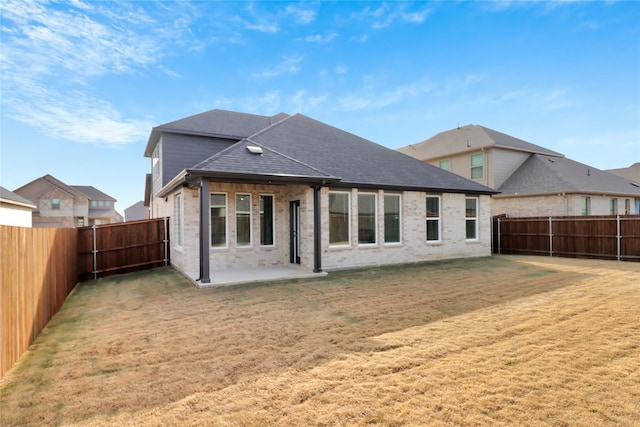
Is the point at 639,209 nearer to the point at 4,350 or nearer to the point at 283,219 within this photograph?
the point at 283,219

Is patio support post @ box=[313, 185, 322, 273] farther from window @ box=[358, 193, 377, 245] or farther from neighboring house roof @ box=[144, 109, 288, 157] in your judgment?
neighboring house roof @ box=[144, 109, 288, 157]

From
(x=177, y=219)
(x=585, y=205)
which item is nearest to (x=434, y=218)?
(x=177, y=219)

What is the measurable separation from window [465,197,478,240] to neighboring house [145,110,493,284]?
46 mm

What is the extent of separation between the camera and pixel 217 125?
15.8 metres

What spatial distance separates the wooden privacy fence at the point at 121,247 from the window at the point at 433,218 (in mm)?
10539

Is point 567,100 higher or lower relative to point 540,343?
higher

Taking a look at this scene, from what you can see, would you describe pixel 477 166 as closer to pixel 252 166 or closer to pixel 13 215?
pixel 252 166

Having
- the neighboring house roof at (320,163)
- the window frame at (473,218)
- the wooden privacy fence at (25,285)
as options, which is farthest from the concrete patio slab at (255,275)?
the window frame at (473,218)

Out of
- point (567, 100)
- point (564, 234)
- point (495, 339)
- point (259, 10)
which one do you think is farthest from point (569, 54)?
point (495, 339)

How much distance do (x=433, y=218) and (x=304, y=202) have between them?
599 cm

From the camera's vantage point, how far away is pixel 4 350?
3820 millimetres

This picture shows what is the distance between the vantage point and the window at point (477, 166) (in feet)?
71.2

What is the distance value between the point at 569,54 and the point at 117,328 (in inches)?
709

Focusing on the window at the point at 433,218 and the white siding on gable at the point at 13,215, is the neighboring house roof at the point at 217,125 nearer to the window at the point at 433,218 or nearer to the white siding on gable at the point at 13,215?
the window at the point at 433,218
